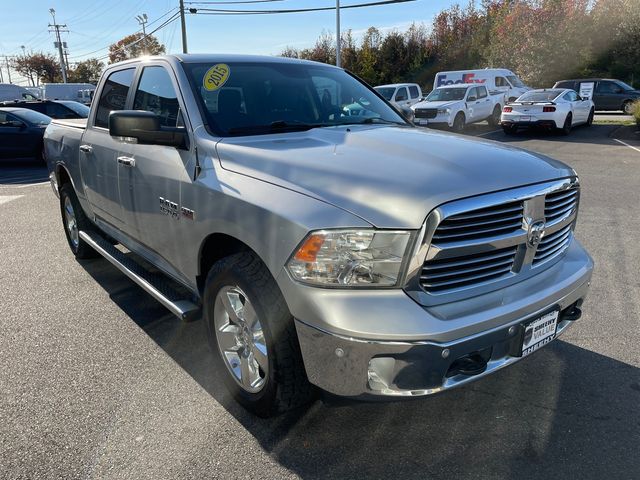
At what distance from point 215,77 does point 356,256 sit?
185 cm

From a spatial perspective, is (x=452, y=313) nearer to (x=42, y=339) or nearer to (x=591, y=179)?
(x=42, y=339)

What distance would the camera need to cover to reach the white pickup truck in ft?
57.7

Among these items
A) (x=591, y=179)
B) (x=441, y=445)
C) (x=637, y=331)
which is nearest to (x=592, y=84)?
(x=591, y=179)

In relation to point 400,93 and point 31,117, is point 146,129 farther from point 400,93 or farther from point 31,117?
point 400,93

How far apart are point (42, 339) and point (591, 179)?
9.53 m

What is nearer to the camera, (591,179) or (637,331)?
(637,331)

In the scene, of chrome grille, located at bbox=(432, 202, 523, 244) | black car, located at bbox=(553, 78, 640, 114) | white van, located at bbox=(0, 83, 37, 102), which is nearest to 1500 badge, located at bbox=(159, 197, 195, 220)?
chrome grille, located at bbox=(432, 202, 523, 244)

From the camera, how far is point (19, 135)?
542 inches

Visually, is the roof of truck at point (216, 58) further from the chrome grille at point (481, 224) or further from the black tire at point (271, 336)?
the chrome grille at point (481, 224)

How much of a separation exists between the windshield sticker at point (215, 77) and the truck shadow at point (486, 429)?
1782 mm

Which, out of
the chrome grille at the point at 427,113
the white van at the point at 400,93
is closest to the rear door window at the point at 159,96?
the chrome grille at the point at 427,113

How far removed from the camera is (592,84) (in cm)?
2564

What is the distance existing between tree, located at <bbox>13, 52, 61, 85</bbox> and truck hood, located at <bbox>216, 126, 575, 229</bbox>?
89.5m

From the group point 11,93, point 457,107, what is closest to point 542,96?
point 457,107
